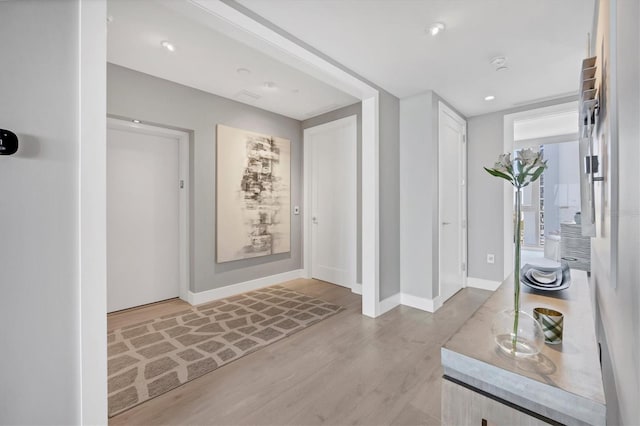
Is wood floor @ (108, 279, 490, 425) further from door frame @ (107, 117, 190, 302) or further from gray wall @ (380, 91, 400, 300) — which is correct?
door frame @ (107, 117, 190, 302)

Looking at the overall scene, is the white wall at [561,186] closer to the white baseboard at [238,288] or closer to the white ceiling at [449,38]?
the white ceiling at [449,38]

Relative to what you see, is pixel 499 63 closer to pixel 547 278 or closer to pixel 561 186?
pixel 547 278

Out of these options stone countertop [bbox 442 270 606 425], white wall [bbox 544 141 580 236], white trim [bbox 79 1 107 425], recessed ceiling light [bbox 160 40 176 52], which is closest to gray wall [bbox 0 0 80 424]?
white trim [bbox 79 1 107 425]

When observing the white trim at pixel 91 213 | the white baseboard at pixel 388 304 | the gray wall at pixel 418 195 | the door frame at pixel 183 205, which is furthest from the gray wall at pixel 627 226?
the door frame at pixel 183 205

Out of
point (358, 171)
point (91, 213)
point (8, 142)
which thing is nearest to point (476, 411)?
point (91, 213)

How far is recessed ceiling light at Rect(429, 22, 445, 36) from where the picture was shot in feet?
6.49

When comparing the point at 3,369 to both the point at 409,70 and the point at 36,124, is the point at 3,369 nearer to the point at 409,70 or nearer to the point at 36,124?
the point at 36,124

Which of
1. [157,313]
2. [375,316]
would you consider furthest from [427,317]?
[157,313]

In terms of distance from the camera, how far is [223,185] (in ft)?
11.6

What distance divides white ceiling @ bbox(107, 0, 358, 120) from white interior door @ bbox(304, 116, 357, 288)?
54 centimetres

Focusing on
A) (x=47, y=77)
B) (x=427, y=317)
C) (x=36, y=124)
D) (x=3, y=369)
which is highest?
(x=47, y=77)

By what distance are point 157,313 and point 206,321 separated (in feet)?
2.21

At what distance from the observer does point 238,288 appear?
3721 millimetres

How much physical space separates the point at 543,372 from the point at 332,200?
356 centimetres
